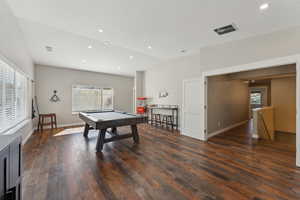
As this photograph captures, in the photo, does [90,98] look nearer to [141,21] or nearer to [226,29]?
[141,21]

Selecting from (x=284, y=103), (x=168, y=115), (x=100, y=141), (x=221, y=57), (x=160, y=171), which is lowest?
(x=160, y=171)

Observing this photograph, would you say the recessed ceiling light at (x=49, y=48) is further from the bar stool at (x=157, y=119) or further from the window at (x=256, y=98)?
the window at (x=256, y=98)

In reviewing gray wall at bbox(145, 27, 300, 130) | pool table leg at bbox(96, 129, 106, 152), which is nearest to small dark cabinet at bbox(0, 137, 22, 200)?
pool table leg at bbox(96, 129, 106, 152)

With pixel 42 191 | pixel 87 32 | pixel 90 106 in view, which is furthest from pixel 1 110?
pixel 90 106

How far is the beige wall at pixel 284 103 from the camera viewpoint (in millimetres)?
5059

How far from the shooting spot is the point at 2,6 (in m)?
2.08

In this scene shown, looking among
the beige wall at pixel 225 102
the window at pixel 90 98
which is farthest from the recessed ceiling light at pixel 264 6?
the window at pixel 90 98

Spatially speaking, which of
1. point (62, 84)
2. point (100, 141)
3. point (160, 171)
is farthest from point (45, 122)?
point (160, 171)

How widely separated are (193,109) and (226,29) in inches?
99.0

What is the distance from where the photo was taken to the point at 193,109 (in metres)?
4.52

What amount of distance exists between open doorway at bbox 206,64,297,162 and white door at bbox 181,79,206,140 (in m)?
0.27

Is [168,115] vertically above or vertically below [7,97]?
below

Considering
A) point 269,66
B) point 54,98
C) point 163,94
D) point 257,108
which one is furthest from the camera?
point 163,94

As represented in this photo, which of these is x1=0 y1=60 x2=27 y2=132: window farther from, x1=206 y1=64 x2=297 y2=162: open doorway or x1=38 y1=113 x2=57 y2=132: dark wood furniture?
x1=206 y1=64 x2=297 y2=162: open doorway
